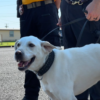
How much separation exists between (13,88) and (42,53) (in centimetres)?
194

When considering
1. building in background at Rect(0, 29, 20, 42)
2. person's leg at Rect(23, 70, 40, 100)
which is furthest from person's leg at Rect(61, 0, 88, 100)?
building in background at Rect(0, 29, 20, 42)

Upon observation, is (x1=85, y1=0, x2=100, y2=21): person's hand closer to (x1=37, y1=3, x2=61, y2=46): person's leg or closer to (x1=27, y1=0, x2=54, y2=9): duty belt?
(x1=37, y1=3, x2=61, y2=46): person's leg

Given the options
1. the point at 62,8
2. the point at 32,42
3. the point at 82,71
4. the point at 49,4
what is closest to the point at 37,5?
the point at 49,4

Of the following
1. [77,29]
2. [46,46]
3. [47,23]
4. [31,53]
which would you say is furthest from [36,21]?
[31,53]

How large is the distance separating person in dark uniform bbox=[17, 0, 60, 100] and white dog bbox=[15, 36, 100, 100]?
0.61m

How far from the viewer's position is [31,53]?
228cm

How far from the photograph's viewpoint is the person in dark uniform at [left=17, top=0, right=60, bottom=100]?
302 centimetres

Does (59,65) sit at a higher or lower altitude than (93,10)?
lower

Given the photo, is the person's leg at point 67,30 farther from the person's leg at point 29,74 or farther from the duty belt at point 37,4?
the person's leg at point 29,74

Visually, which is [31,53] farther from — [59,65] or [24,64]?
[59,65]

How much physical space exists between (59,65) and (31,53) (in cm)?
38

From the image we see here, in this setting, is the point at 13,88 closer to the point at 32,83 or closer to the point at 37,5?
the point at 32,83

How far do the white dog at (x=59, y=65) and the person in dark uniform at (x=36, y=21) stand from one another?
2.00ft

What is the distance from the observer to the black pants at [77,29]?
265cm
